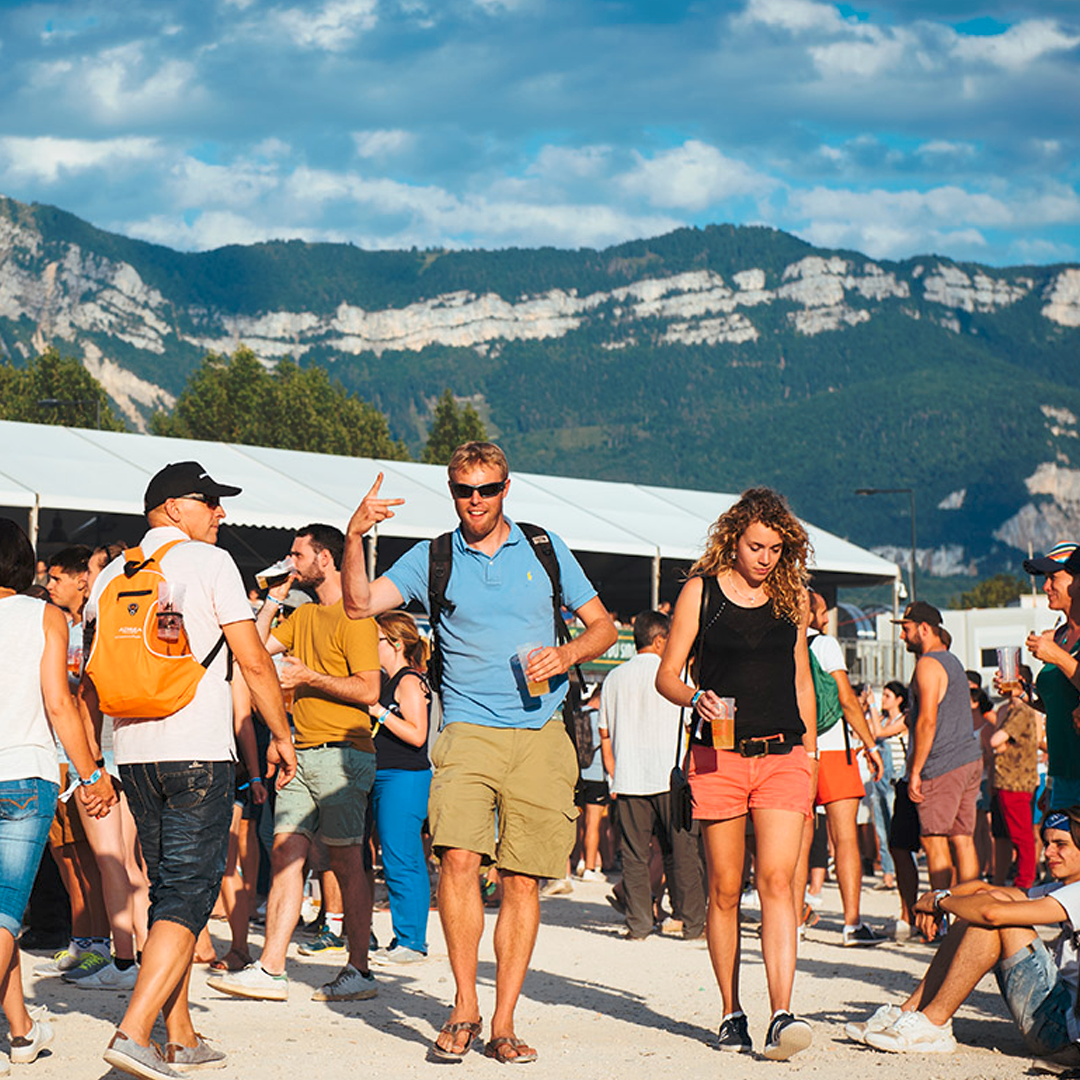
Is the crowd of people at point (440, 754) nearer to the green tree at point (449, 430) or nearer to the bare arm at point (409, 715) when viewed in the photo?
the bare arm at point (409, 715)

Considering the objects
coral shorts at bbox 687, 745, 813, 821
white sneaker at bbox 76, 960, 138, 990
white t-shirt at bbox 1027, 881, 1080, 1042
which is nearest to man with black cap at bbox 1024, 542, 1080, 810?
white t-shirt at bbox 1027, 881, 1080, 1042

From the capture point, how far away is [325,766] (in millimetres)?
6512

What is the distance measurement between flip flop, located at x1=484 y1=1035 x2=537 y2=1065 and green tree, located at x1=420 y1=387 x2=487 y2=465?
76.8m

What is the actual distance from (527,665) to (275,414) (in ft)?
276

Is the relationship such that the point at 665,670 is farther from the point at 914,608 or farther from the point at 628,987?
the point at 914,608

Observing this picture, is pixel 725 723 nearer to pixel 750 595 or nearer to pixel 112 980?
pixel 750 595

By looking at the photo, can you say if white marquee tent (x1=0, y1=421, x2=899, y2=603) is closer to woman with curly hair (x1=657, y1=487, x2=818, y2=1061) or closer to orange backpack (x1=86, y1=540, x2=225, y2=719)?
woman with curly hair (x1=657, y1=487, x2=818, y2=1061)

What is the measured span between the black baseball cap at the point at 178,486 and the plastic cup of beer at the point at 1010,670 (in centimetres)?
386

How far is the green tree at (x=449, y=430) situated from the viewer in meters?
84.2

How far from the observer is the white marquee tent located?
15758 mm

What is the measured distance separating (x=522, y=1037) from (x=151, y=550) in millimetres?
2256

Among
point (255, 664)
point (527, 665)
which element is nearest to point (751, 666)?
point (527, 665)

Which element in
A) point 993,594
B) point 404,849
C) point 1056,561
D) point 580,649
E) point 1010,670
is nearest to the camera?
point 580,649

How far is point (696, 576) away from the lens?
5.55 metres
